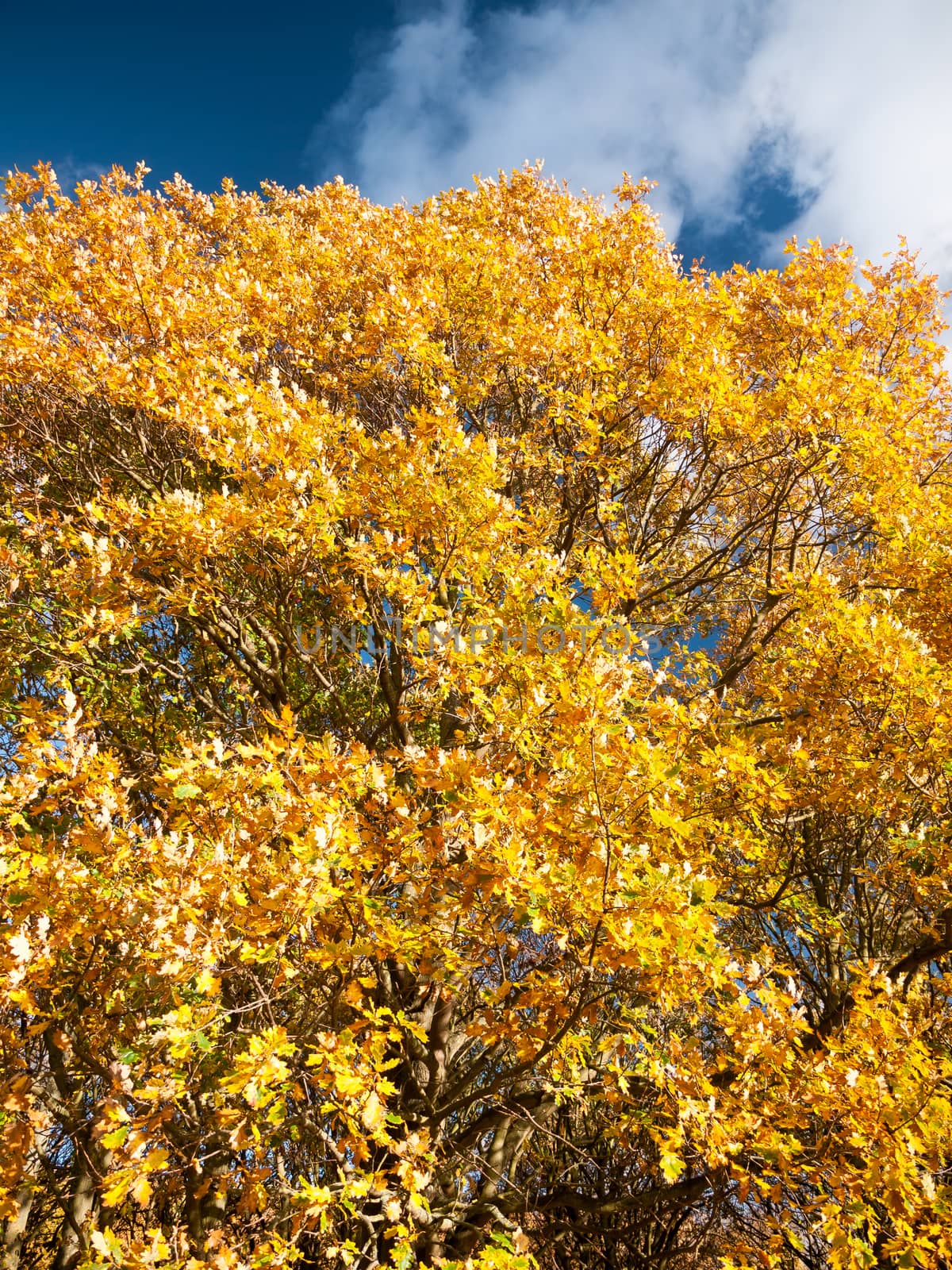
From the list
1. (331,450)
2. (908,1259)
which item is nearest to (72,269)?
(331,450)

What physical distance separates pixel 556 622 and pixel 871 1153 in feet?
11.0

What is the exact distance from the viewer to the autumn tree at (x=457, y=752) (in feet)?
11.2

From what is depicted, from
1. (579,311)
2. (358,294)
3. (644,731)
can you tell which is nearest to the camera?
(644,731)

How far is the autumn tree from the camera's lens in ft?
11.2

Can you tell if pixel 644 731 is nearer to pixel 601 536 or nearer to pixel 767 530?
pixel 601 536

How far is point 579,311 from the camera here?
26.0 feet

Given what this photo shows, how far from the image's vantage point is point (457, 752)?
149 inches

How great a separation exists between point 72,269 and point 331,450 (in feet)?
11.0

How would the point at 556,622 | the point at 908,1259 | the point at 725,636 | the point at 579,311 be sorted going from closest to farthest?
the point at 908,1259 → the point at 556,622 → the point at 579,311 → the point at 725,636

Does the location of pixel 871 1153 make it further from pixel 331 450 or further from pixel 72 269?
pixel 72 269

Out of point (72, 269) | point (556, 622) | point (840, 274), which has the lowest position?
point (556, 622)

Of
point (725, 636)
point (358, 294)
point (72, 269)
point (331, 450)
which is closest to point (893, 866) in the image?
point (725, 636)

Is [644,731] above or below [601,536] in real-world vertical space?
below

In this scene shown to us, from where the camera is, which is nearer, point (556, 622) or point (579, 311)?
point (556, 622)
